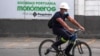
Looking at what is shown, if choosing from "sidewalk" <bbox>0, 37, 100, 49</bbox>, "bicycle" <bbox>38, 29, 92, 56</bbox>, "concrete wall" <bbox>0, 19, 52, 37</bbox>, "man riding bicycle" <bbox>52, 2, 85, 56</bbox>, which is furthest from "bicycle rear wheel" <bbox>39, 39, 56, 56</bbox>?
"concrete wall" <bbox>0, 19, 52, 37</bbox>

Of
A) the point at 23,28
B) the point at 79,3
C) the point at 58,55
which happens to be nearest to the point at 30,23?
the point at 23,28

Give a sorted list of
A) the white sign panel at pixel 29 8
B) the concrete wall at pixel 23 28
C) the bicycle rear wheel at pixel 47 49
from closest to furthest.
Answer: the bicycle rear wheel at pixel 47 49
the white sign panel at pixel 29 8
the concrete wall at pixel 23 28

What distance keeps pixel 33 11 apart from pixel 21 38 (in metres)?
1.38

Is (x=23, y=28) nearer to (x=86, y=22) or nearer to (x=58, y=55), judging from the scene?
(x=86, y=22)

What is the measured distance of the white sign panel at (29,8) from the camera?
54.6 ft

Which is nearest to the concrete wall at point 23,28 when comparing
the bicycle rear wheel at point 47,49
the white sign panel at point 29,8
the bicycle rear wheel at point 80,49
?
the white sign panel at point 29,8

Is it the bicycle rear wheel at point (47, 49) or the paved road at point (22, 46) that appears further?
the paved road at point (22, 46)

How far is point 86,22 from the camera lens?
16.7 meters

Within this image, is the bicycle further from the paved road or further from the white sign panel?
the white sign panel

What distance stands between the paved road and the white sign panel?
3.69 feet

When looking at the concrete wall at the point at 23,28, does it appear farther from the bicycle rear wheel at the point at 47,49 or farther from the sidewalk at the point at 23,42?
the bicycle rear wheel at the point at 47,49

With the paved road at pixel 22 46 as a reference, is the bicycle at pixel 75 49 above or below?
above

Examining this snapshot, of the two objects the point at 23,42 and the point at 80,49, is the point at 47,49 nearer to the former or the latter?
the point at 80,49

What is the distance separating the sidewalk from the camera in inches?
559
